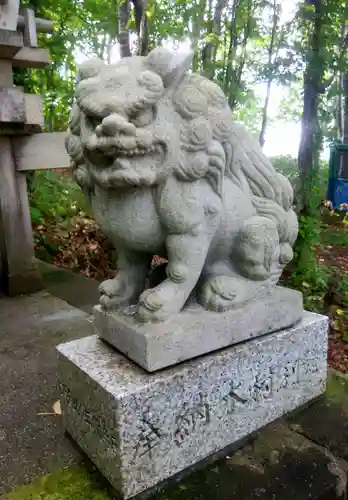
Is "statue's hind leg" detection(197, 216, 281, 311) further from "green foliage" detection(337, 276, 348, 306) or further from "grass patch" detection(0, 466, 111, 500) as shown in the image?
"green foliage" detection(337, 276, 348, 306)

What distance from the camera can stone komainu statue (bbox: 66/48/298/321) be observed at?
1.25 meters

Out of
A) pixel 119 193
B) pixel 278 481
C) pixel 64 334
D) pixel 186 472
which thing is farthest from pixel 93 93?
pixel 64 334

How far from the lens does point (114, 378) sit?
140cm

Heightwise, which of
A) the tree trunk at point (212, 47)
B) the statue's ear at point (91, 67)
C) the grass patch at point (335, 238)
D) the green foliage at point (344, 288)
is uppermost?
the tree trunk at point (212, 47)

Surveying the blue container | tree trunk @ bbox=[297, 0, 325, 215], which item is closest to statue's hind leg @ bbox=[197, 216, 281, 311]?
tree trunk @ bbox=[297, 0, 325, 215]

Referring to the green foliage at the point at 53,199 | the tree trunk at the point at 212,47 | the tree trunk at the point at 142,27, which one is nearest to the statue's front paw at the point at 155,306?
the tree trunk at the point at 212,47

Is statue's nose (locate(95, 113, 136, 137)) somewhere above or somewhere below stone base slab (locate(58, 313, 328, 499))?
above

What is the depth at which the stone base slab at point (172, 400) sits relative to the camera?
4.45ft

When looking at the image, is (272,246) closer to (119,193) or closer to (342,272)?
(119,193)

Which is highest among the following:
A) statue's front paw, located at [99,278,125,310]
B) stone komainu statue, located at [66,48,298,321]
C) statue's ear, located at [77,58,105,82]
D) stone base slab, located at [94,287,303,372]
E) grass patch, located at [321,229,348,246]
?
statue's ear, located at [77,58,105,82]

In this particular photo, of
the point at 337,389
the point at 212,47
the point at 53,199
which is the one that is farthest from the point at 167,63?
the point at 53,199

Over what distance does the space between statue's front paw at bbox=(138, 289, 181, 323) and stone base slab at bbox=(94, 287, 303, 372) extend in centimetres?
2

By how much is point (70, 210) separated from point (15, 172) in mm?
2070

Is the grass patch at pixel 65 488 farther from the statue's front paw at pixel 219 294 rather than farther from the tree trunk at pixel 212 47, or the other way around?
the tree trunk at pixel 212 47
